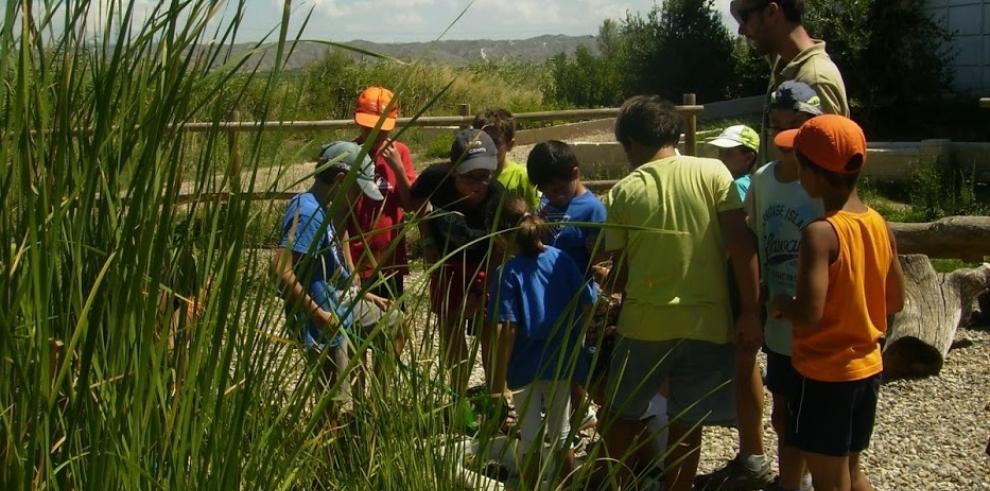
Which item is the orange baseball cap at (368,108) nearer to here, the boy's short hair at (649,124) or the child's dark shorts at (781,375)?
the boy's short hair at (649,124)

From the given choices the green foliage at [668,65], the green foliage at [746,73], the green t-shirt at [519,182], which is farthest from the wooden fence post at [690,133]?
the green foliage at [668,65]

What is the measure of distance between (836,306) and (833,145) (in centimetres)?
49

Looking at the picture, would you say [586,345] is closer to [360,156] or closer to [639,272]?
[639,272]

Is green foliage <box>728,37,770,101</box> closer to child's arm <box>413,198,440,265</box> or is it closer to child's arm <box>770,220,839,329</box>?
child's arm <box>413,198,440,265</box>

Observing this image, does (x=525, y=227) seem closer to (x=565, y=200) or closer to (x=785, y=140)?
(x=565, y=200)

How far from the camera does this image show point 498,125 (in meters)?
5.85

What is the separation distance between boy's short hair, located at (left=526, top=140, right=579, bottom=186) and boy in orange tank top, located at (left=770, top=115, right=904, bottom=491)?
1063 mm

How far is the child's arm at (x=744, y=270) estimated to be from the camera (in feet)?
13.6

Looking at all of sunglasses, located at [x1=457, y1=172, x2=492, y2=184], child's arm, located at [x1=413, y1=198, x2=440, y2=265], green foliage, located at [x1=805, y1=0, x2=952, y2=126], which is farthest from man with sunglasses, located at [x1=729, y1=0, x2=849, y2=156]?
green foliage, located at [x1=805, y1=0, x2=952, y2=126]

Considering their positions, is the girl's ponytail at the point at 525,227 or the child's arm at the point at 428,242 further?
the child's arm at the point at 428,242

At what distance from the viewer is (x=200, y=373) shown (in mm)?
1882

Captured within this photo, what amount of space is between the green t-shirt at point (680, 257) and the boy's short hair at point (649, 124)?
8cm

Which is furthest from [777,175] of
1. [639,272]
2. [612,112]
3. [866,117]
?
[866,117]

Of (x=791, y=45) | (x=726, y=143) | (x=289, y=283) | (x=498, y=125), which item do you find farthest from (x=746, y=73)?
(x=289, y=283)
